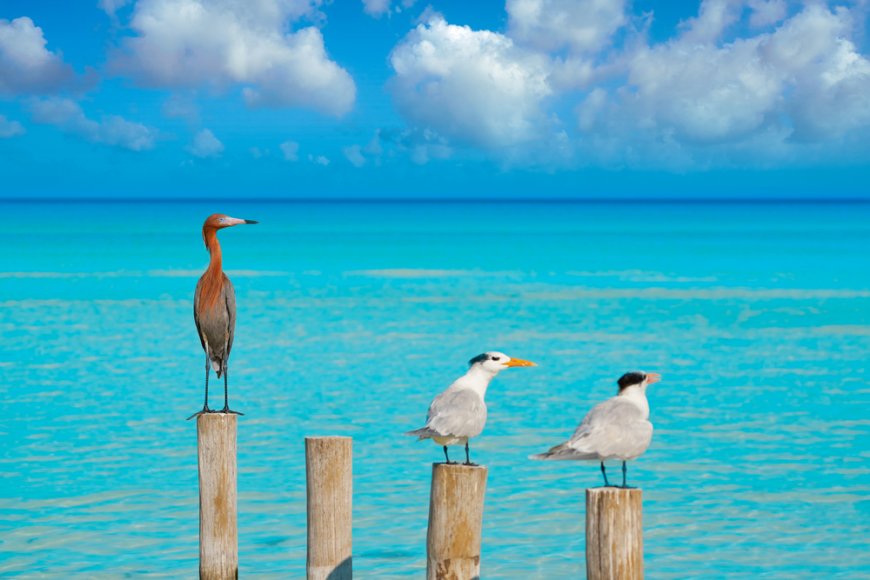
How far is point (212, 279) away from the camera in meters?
9.50

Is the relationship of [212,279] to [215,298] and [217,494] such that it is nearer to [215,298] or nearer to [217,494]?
[215,298]

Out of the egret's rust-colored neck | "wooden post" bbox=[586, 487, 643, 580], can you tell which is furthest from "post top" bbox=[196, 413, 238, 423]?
"wooden post" bbox=[586, 487, 643, 580]

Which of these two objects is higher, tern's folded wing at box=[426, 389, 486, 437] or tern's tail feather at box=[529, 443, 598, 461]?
tern's folded wing at box=[426, 389, 486, 437]

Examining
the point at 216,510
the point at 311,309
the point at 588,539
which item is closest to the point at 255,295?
the point at 311,309

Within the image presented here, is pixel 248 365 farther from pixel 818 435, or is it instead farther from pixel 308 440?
pixel 308 440

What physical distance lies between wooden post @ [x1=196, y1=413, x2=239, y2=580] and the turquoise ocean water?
261 centimetres

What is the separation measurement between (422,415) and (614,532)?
1219 centimetres

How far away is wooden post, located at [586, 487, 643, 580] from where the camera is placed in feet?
18.3

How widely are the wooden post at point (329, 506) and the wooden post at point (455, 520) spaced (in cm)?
97

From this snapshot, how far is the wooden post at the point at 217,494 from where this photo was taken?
Answer: 8.06 metres

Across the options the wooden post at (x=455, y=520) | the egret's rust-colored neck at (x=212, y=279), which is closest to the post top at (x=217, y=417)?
the egret's rust-colored neck at (x=212, y=279)

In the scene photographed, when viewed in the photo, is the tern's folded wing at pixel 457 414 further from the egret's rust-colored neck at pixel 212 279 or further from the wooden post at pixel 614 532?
the egret's rust-colored neck at pixel 212 279

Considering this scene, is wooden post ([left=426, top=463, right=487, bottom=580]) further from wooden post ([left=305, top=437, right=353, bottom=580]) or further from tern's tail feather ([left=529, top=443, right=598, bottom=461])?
wooden post ([left=305, top=437, right=353, bottom=580])

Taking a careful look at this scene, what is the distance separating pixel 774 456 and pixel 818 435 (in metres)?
1.59
